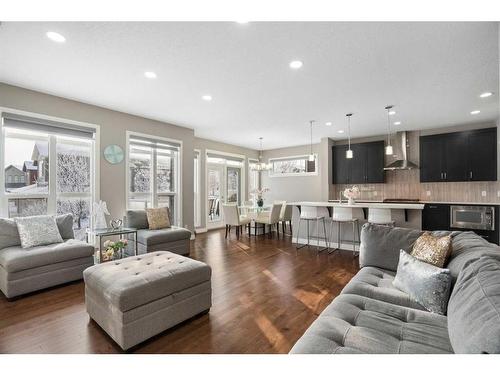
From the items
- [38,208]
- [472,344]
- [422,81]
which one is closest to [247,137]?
[422,81]

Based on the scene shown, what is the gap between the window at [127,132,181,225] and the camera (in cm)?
491

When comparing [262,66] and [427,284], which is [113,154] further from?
[427,284]

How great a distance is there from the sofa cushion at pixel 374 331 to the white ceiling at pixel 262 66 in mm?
2337

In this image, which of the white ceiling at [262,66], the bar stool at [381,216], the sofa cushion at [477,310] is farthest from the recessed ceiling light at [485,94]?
the sofa cushion at [477,310]

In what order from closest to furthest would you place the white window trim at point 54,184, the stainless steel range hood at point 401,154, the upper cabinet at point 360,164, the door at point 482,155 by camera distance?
the white window trim at point 54,184, the door at point 482,155, the stainless steel range hood at point 401,154, the upper cabinet at point 360,164

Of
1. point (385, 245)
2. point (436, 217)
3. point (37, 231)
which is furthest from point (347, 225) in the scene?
point (37, 231)

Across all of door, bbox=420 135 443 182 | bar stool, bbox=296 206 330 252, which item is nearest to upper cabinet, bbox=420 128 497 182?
door, bbox=420 135 443 182

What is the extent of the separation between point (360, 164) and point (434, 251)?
17.7 ft

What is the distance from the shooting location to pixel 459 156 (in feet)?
18.1

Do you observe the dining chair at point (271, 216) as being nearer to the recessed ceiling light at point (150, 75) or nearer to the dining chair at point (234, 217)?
the dining chair at point (234, 217)

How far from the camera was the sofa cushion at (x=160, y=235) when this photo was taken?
3.94m

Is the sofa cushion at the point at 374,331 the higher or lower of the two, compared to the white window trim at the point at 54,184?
lower
